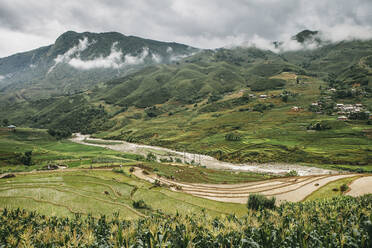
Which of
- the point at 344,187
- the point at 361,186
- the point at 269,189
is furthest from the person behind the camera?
the point at 269,189

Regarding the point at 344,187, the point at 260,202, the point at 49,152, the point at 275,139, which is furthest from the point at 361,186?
the point at 49,152

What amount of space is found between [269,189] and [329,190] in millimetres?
14748

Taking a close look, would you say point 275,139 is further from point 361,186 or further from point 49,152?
point 49,152

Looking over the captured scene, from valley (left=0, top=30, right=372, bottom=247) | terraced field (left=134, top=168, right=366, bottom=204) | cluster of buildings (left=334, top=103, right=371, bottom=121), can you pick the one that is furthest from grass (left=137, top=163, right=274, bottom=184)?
cluster of buildings (left=334, top=103, right=371, bottom=121)

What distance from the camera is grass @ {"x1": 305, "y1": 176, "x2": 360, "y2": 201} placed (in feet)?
158

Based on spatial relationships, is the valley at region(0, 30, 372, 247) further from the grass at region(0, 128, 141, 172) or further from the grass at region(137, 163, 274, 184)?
the grass at region(0, 128, 141, 172)

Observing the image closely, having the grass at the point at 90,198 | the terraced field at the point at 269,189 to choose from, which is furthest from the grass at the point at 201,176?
the grass at the point at 90,198

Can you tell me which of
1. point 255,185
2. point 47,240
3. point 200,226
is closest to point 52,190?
point 47,240

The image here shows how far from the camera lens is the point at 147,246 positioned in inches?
381

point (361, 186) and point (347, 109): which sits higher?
point (347, 109)

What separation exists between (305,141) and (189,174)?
2964 inches

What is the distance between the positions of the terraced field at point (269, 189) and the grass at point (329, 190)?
1412 millimetres

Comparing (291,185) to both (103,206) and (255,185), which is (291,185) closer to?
(255,185)

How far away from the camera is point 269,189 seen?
186 ft
